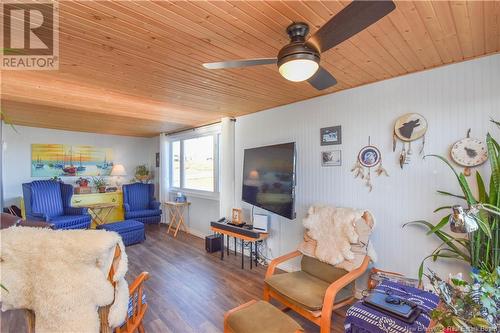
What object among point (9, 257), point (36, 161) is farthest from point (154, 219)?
point (9, 257)

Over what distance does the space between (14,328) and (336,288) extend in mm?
2447

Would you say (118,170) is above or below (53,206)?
above

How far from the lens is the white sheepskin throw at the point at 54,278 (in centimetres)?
119

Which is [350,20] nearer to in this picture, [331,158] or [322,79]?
[322,79]

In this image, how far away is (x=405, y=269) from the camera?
2.38 metres

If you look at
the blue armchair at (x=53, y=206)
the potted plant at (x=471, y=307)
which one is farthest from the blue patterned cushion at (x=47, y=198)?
the potted plant at (x=471, y=307)

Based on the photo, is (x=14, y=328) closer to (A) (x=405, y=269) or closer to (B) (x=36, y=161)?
(A) (x=405, y=269)

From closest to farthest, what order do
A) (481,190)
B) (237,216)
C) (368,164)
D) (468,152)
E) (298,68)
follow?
(298,68) < (481,190) < (468,152) < (368,164) < (237,216)

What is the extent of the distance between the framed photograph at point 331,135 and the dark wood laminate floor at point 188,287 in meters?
1.89

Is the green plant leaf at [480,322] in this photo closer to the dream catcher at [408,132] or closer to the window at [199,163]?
the dream catcher at [408,132]

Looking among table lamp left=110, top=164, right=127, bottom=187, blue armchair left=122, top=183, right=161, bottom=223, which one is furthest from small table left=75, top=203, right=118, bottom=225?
table lamp left=110, top=164, right=127, bottom=187

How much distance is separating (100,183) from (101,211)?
2.69 feet

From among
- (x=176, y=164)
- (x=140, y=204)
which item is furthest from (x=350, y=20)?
(x=140, y=204)

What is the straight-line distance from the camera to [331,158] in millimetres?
2953
